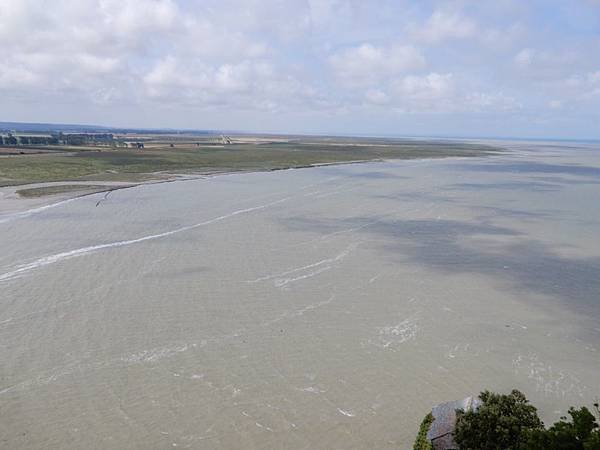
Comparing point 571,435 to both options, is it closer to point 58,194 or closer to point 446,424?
point 446,424

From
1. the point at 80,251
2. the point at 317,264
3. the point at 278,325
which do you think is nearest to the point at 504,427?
the point at 278,325

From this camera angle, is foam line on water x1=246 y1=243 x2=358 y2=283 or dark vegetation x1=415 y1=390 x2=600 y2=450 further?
foam line on water x1=246 y1=243 x2=358 y2=283

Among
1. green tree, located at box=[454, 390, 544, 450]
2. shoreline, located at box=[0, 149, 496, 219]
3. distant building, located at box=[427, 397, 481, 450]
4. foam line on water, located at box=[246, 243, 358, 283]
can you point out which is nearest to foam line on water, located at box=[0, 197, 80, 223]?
shoreline, located at box=[0, 149, 496, 219]

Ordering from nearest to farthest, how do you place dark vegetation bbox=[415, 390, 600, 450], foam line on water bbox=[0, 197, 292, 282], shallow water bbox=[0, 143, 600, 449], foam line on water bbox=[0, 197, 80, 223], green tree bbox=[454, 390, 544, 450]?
dark vegetation bbox=[415, 390, 600, 450], green tree bbox=[454, 390, 544, 450], shallow water bbox=[0, 143, 600, 449], foam line on water bbox=[0, 197, 292, 282], foam line on water bbox=[0, 197, 80, 223]

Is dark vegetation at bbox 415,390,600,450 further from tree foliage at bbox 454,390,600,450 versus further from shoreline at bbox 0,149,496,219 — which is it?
shoreline at bbox 0,149,496,219

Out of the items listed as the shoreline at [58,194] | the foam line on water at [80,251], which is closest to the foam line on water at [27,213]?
the shoreline at [58,194]

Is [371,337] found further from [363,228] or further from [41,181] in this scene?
[41,181]

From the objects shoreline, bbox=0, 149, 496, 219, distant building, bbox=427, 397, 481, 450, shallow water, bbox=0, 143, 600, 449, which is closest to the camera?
distant building, bbox=427, 397, 481, 450
